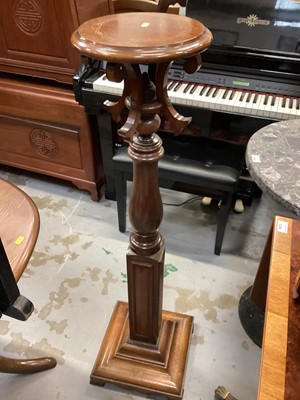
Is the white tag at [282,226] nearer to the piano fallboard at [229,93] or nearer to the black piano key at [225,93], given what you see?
the piano fallboard at [229,93]

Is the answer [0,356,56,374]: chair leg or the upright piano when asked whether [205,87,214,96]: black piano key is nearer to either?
the upright piano

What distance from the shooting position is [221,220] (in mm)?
1623

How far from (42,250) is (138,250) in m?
0.97

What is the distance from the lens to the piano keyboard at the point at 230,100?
55.9 inches

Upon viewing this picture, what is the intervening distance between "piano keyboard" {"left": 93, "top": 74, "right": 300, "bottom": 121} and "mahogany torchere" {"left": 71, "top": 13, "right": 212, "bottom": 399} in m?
0.69

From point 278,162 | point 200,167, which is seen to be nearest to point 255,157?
point 278,162

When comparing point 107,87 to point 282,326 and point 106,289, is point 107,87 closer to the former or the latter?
point 106,289

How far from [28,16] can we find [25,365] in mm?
1477

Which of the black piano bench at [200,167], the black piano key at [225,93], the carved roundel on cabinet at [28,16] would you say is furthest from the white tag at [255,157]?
the carved roundel on cabinet at [28,16]

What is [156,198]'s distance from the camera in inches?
34.8

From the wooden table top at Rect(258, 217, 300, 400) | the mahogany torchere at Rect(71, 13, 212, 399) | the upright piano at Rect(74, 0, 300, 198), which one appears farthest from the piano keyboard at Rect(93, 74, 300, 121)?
the mahogany torchere at Rect(71, 13, 212, 399)

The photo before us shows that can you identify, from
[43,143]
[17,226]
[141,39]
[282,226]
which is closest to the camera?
[141,39]

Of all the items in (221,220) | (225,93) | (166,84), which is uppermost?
(166,84)

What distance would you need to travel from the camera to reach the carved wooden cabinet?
1.60 metres
